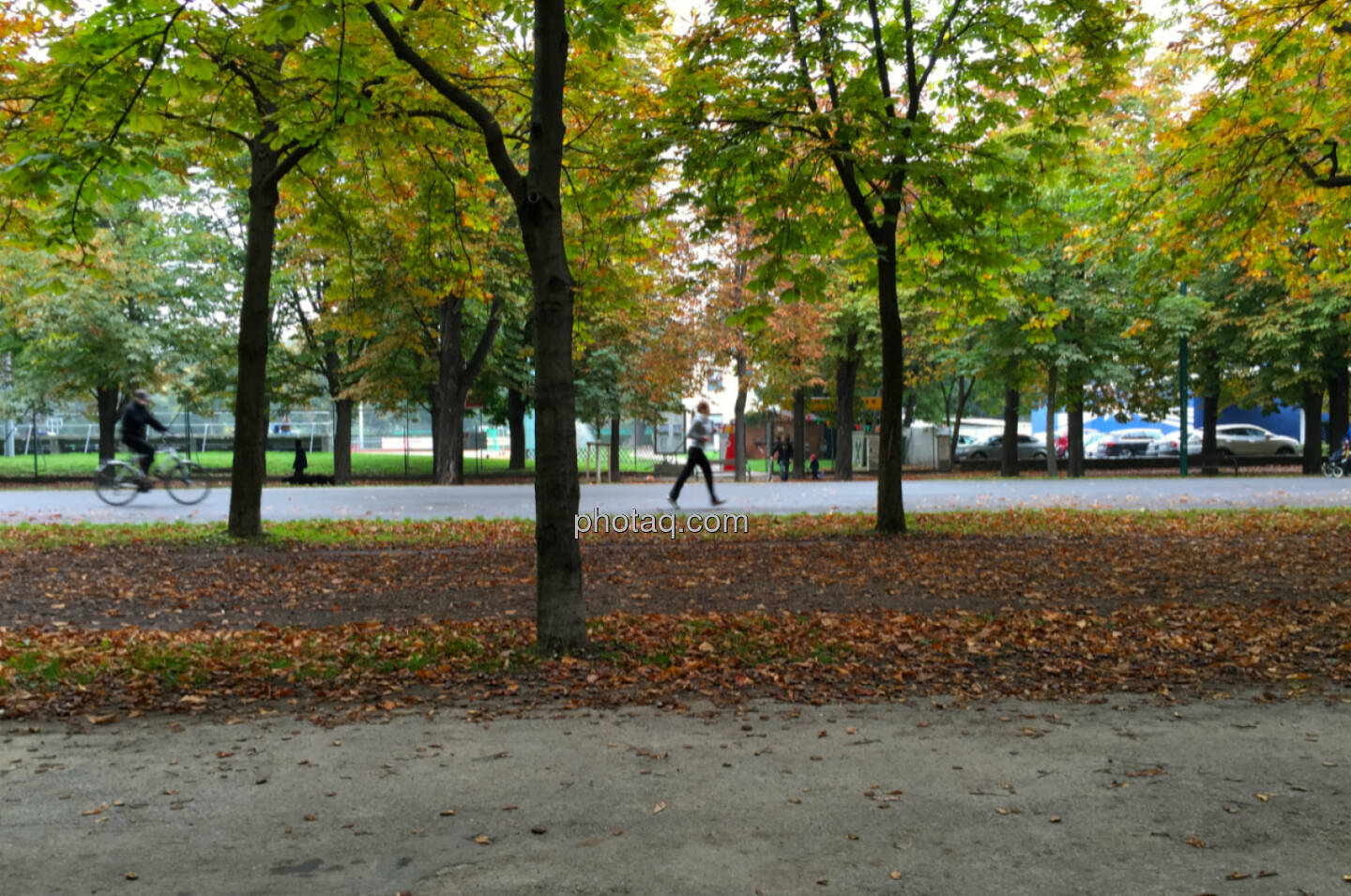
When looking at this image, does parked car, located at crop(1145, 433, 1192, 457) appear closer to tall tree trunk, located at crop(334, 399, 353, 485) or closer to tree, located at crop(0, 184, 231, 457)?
tall tree trunk, located at crop(334, 399, 353, 485)

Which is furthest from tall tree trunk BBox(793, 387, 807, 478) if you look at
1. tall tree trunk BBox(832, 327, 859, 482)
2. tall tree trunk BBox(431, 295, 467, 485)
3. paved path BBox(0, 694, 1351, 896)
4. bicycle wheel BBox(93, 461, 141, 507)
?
paved path BBox(0, 694, 1351, 896)

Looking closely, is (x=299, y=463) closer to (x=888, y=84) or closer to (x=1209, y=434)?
(x=888, y=84)

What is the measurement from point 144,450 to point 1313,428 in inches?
1391

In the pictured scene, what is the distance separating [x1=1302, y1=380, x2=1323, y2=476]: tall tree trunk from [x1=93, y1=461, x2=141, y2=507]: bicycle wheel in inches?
1338

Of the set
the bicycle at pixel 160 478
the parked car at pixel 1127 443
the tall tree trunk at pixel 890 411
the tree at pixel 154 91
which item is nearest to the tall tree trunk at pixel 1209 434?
the parked car at pixel 1127 443

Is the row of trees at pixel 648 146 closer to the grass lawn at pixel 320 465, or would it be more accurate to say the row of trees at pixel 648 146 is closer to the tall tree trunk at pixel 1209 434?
the tall tree trunk at pixel 1209 434

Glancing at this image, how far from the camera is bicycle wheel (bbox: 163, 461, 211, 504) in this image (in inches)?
A: 706

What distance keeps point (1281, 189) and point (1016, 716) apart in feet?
35.8

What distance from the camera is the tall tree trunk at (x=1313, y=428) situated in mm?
33531

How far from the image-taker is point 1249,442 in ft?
153

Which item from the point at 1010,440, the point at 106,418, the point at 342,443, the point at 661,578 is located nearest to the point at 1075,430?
the point at 1010,440

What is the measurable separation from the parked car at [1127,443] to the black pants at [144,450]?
4516 cm

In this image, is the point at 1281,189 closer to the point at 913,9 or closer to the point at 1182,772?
the point at 913,9

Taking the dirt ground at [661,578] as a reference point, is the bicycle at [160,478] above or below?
above
